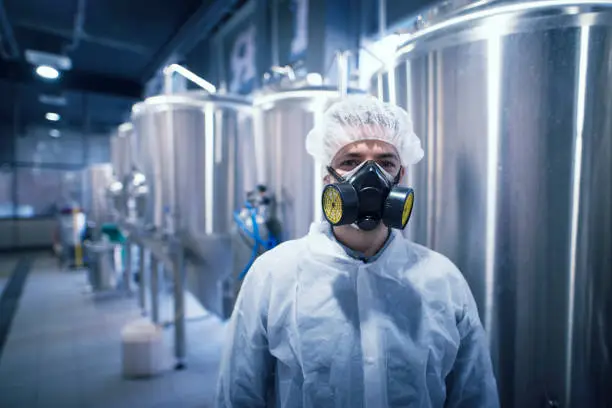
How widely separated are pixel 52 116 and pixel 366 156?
26.6 feet

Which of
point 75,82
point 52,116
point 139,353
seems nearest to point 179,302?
point 139,353

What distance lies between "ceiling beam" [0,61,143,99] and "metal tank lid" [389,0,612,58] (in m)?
4.86

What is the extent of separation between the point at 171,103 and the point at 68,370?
179 centimetres

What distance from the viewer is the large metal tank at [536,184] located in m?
0.79

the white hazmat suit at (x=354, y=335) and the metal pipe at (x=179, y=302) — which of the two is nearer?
the white hazmat suit at (x=354, y=335)

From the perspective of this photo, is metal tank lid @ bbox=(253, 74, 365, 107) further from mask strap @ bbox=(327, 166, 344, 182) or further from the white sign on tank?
the white sign on tank

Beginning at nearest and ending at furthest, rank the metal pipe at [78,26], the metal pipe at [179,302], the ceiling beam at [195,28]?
the metal pipe at [179,302], the ceiling beam at [195,28], the metal pipe at [78,26]

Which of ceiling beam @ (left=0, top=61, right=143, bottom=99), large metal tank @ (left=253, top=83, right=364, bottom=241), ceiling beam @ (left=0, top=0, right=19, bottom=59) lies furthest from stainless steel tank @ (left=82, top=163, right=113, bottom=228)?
large metal tank @ (left=253, top=83, right=364, bottom=241)

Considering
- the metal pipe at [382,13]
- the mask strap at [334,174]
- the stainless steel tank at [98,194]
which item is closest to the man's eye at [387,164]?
the mask strap at [334,174]

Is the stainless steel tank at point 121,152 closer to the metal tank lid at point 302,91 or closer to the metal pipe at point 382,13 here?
the metal tank lid at point 302,91

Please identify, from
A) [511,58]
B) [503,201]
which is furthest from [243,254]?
[511,58]

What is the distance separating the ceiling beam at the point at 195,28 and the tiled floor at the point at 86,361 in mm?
2538

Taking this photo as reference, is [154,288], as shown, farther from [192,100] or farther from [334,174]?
[334,174]

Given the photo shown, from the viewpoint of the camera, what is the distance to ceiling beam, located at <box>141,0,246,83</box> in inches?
104
